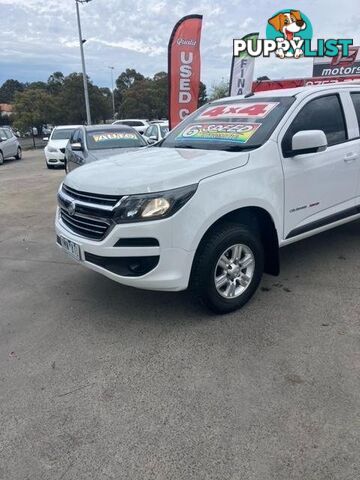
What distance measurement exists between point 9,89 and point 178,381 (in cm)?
9929

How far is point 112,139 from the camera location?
8812mm

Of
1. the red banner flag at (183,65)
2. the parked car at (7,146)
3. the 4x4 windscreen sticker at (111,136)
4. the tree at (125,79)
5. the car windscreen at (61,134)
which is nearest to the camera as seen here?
the 4x4 windscreen sticker at (111,136)

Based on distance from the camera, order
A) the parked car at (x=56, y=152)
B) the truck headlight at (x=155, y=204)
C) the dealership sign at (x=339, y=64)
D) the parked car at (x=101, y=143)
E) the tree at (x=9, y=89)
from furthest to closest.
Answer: the tree at (x=9, y=89) → the parked car at (x=56, y=152) → the dealership sign at (x=339, y=64) → the parked car at (x=101, y=143) → the truck headlight at (x=155, y=204)

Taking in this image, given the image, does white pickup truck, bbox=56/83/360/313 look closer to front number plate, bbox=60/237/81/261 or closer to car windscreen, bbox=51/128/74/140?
front number plate, bbox=60/237/81/261

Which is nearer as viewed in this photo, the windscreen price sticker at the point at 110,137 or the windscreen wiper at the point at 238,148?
the windscreen wiper at the point at 238,148

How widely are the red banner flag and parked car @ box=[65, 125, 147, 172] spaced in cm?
107

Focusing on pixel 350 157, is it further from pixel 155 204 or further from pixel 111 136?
pixel 111 136

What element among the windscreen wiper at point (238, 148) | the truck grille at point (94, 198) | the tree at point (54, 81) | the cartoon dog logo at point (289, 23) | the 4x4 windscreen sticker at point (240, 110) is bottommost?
the truck grille at point (94, 198)

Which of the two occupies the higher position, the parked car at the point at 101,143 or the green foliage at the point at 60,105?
the green foliage at the point at 60,105

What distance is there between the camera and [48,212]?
26.1 feet

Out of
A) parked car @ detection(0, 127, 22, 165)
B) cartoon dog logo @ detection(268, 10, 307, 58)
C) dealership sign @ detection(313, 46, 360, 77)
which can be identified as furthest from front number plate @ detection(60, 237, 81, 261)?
parked car @ detection(0, 127, 22, 165)

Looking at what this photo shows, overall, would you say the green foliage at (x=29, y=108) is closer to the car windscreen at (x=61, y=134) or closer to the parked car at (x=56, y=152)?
the car windscreen at (x=61, y=134)

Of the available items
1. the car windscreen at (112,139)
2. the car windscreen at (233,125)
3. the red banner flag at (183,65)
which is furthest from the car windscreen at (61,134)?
the car windscreen at (233,125)

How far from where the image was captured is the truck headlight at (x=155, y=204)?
299cm
